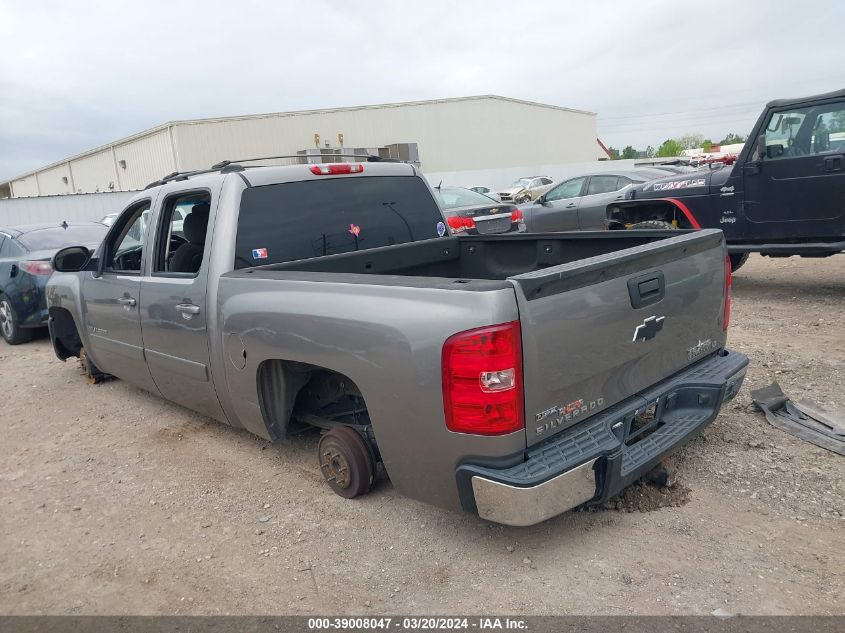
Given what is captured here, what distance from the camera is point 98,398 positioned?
6.05m

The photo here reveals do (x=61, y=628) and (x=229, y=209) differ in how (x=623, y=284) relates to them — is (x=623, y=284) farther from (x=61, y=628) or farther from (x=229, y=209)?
(x=61, y=628)

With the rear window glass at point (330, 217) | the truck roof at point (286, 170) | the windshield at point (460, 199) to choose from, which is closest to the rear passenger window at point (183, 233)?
the truck roof at point (286, 170)

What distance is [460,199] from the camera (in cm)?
1235

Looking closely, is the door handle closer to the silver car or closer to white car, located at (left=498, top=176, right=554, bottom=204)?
the silver car

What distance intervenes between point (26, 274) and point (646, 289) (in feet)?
26.3

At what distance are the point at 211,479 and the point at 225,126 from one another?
1240 inches

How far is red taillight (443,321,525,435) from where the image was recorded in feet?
8.57

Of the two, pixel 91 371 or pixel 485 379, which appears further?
pixel 91 371

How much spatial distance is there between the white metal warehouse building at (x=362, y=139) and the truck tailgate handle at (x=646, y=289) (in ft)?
81.4

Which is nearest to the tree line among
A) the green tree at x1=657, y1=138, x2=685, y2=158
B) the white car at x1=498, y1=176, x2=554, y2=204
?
the green tree at x1=657, y1=138, x2=685, y2=158

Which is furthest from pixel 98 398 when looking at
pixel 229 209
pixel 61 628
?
pixel 61 628

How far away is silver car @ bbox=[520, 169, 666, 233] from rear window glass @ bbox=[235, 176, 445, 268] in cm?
714

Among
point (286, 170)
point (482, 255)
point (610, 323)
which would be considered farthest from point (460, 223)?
point (610, 323)

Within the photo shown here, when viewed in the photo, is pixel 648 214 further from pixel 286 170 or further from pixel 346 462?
pixel 346 462
